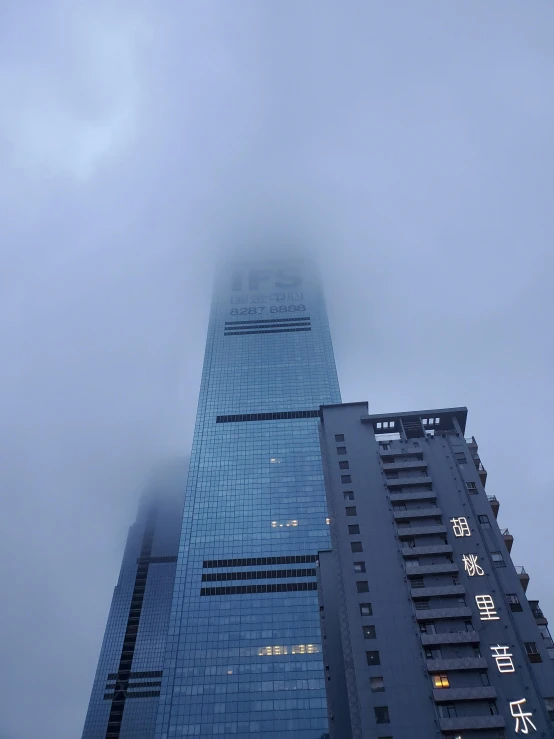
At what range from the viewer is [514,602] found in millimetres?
76125

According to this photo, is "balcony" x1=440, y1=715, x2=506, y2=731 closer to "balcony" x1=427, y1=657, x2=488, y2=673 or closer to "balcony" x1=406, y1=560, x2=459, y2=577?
"balcony" x1=427, y1=657, x2=488, y2=673

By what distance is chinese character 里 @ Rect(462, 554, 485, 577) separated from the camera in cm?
7912

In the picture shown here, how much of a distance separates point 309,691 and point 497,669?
232ft

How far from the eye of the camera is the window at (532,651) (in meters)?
71.0

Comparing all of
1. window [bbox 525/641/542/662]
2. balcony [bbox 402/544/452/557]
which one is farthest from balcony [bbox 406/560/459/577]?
window [bbox 525/641/542/662]

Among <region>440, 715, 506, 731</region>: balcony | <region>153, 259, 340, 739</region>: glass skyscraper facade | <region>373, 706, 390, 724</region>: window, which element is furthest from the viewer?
<region>153, 259, 340, 739</region>: glass skyscraper facade

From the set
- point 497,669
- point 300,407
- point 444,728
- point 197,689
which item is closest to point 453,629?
point 497,669

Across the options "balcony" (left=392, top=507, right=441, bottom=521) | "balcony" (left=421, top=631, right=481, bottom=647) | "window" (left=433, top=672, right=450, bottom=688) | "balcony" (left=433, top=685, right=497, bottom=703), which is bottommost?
"balcony" (left=433, top=685, right=497, bottom=703)

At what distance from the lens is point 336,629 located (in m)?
96.7

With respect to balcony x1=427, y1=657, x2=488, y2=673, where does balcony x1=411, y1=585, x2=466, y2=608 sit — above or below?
above

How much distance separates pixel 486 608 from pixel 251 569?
8352 centimetres

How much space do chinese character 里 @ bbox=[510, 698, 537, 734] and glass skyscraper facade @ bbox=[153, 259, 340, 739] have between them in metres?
69.5

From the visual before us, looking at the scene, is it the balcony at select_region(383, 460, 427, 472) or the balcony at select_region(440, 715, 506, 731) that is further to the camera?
the balcony at select_region(383, 460, 427, 472)

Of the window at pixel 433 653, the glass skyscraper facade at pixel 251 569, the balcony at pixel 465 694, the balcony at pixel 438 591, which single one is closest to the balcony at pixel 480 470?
the balcony at pixel 438 591
